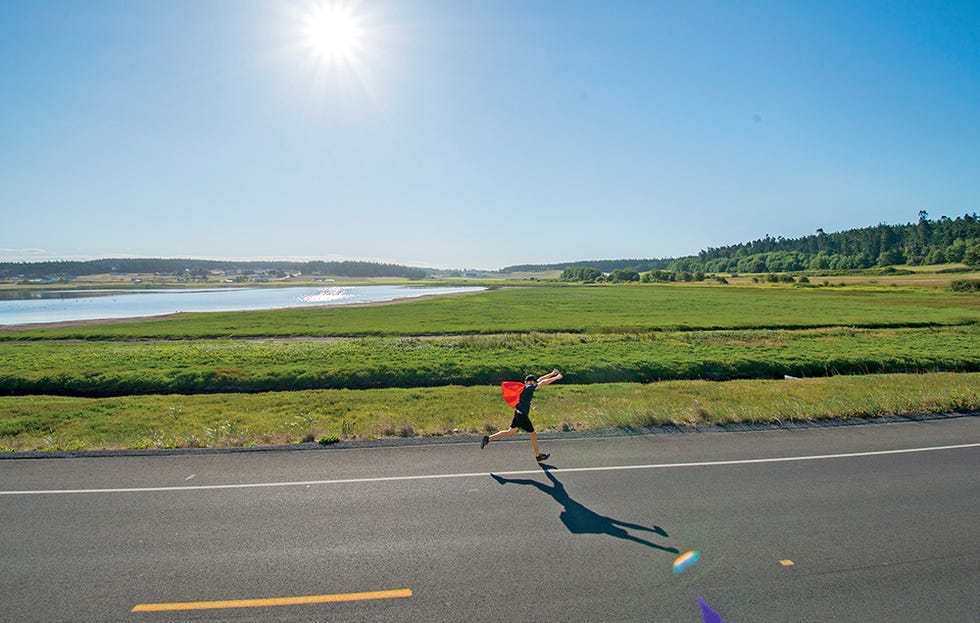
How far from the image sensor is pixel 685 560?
6598mm

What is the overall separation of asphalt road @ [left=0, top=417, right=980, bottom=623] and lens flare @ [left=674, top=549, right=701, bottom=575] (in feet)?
0.32

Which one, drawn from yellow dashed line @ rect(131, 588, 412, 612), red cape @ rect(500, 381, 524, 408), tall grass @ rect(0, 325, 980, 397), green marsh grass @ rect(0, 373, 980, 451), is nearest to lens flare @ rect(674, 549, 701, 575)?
yellow dashed line @ rect(131, 588, 412, 612)

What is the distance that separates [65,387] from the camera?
75.6ft

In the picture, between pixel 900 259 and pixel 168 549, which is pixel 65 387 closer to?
pixel 168 549

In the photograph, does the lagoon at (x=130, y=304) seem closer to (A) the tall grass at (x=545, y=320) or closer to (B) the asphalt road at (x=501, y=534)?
(A) the tall grass at (x=545, y=320)

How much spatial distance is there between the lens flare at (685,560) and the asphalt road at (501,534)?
0.10 meters

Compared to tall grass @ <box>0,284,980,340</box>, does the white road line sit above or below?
above

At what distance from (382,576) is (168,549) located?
137 inches

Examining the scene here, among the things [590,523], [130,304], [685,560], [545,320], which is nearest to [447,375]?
[590,523]

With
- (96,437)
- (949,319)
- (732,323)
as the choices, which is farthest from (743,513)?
(949,319)

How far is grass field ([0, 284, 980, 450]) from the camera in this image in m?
14.2

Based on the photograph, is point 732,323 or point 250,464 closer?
point 250,464

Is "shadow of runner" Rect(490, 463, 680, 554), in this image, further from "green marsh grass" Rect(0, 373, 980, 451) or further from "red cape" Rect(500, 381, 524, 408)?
"green marsh grass" Rect(0, 373, 980, 451)

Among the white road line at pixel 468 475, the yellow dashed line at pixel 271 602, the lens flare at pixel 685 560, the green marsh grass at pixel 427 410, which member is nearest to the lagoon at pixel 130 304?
the green marsh grass at pixel 427 410
